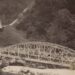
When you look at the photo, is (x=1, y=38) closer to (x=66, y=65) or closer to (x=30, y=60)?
(x=30, y=60)

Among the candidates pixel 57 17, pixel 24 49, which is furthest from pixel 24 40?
pixel 57 17

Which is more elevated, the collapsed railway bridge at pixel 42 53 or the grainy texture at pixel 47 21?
the grainy texture at pixel 47 21

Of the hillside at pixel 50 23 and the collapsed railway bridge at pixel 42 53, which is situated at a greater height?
the hillside at pixel 50 23

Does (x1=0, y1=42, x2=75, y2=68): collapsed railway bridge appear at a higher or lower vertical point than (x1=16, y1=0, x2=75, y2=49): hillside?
lower

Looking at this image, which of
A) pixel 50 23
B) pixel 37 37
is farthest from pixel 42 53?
pixel 50 23

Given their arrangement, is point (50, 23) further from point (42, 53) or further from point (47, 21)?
point (42, 53)
